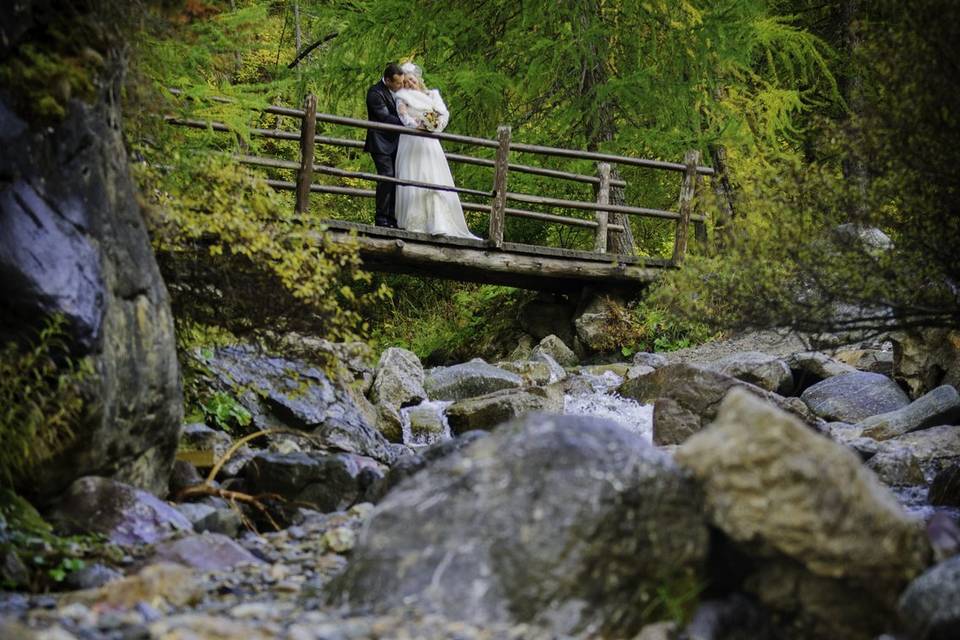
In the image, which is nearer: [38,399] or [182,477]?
[38,399]

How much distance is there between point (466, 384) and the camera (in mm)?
11164

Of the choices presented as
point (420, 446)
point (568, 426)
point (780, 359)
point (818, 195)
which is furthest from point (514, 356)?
point (568, 426)

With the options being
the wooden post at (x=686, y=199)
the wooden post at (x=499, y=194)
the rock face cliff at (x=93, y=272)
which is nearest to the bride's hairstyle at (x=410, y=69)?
the wooden post at (x=499, y=194)

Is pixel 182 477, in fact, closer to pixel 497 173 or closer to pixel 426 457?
pixel 426 457

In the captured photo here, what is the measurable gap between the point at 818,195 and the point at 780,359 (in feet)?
17.0

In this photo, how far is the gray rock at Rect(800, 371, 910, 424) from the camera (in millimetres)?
10500

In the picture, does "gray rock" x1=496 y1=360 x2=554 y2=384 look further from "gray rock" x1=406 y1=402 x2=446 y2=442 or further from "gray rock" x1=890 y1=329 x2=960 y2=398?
"gray rock" x1=890 y1=329 x2=960 y2=398

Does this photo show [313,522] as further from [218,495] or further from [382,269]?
[382,269]

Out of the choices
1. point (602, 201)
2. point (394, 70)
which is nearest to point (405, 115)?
point (394, 70)

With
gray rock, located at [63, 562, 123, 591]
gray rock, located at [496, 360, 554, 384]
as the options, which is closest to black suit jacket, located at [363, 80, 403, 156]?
gray rock, located at [496, 360, 554, 384]

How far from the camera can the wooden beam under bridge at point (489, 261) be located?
12133mm

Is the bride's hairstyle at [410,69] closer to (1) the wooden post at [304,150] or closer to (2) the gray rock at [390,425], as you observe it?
(1) the wooden post at [304,150]

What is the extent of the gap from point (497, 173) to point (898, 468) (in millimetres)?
6060

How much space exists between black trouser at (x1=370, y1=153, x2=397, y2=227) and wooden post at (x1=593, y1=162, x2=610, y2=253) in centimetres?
265
